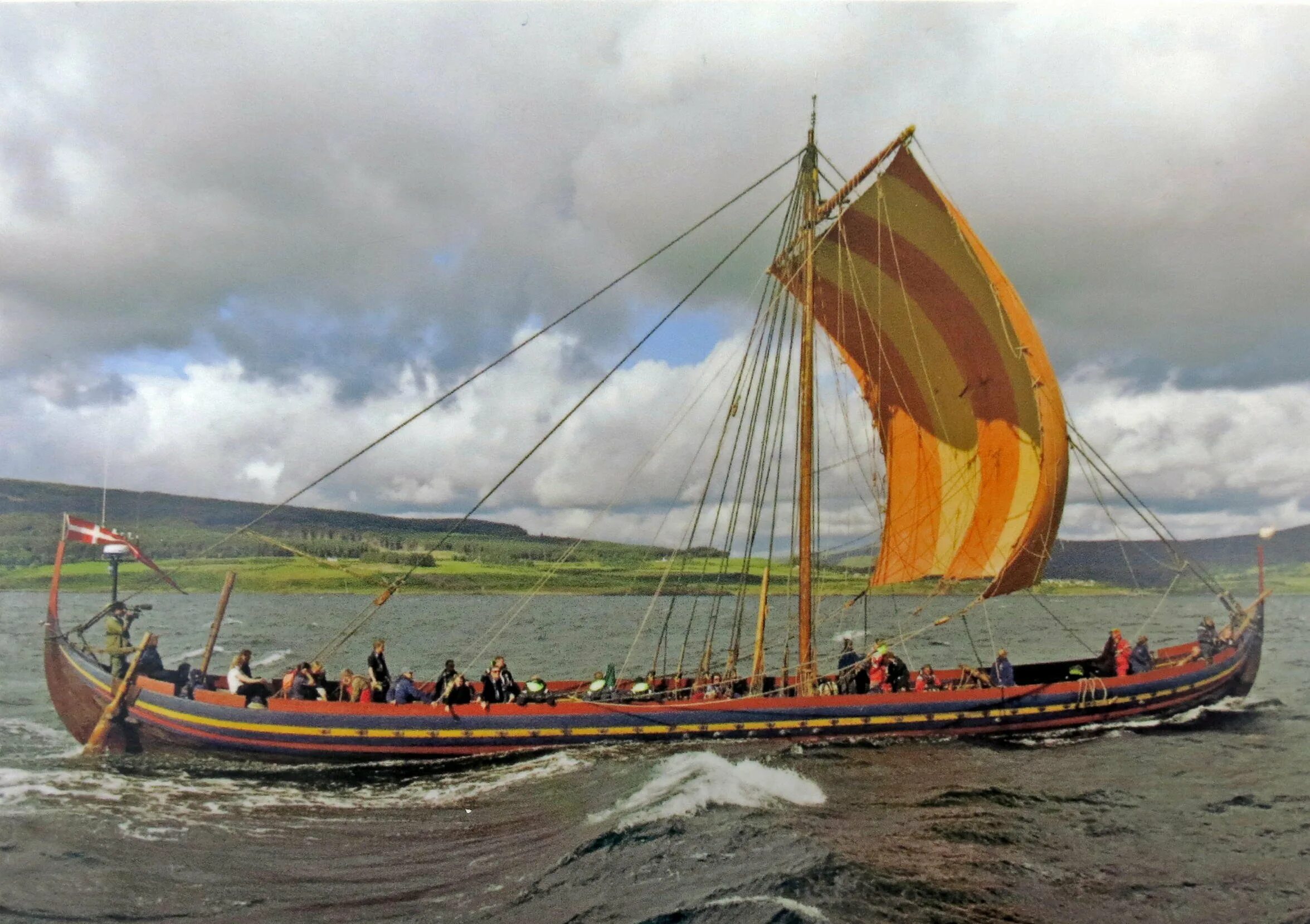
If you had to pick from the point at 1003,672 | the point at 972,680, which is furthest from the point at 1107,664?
the point at 972,680

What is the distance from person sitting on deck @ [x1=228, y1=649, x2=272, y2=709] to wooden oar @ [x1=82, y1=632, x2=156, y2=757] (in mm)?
2618

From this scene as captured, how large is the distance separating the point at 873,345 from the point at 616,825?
1841cm

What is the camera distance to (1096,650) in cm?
6247

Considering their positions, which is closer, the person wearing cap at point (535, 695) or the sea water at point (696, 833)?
the sea water at point (696, 833)

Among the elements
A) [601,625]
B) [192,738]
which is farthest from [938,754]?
[601,625]

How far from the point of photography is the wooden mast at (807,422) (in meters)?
21.1

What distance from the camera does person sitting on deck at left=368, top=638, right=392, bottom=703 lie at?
19797mm

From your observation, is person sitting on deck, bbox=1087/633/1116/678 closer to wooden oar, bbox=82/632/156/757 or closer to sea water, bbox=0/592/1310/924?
sea water, bbox=0/592/1310/924

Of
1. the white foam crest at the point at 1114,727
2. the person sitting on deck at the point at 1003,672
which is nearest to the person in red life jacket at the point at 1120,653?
the white foam crest at the point at 1114,727

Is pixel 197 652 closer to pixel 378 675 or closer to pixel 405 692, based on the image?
pixel 378 675

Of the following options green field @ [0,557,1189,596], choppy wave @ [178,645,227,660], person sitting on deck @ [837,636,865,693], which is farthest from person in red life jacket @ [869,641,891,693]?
green field @ [0,557,1189,596]

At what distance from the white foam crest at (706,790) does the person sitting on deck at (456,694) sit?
486cm

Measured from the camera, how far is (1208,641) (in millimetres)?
24766

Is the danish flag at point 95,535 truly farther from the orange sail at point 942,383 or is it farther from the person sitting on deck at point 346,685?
the orange sail at point 942,383
